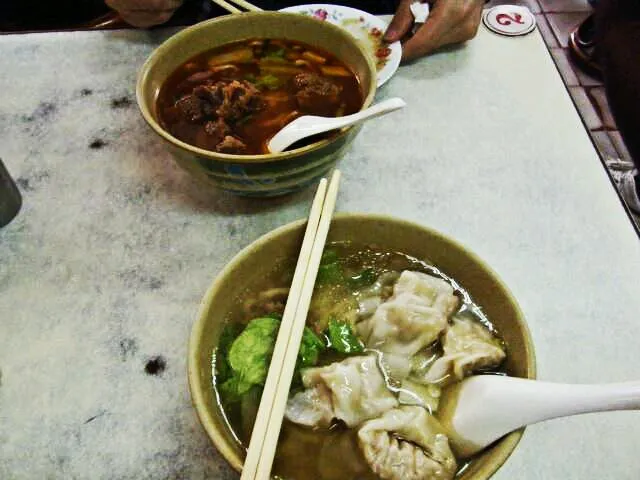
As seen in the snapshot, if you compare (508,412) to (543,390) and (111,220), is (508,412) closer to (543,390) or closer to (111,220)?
(543,390)

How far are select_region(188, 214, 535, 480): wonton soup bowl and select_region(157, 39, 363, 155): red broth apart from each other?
32 centimetres

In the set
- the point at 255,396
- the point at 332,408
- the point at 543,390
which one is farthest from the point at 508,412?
the point at 255,396

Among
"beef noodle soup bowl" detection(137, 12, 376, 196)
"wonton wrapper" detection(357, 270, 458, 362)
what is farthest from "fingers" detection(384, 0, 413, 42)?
"wonton wrapper" detection(357, 270, 458, 362)

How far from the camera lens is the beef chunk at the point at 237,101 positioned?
4.37ft

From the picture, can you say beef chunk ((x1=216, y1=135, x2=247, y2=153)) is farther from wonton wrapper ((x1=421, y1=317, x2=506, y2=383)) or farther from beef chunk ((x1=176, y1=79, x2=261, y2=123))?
wonton wrapper ((x1=421, y1=317, x2=506, y2=383))

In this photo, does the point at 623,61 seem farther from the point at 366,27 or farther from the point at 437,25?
the point at 366,27

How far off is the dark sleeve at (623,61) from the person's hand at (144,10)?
65.0 inches

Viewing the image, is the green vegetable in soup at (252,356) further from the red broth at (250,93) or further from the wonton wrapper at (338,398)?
the red broth at (250,93)

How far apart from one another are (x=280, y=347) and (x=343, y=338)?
0.15 meters

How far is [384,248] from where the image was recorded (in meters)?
1.10

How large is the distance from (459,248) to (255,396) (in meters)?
0.44

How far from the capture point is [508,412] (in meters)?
0.80

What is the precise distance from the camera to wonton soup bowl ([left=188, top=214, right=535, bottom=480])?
0.81 metres

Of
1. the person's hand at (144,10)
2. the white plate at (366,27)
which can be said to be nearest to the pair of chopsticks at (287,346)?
the white plate at (366,27)
